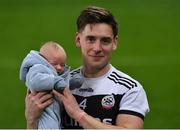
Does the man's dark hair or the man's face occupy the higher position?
the man's dark hair

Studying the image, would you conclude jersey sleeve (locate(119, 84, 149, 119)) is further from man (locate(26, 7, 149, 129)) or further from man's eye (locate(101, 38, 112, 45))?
man's eye (locate(101, 38, 112, 45))

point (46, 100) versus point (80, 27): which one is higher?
point (80, 27)

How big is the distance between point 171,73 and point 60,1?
6.71m

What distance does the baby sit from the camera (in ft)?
12.8

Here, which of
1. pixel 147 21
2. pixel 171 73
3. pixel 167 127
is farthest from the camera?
pixel 147 21

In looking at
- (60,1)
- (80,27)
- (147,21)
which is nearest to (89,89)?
(80,27)

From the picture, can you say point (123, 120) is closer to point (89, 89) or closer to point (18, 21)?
point (89, 89)

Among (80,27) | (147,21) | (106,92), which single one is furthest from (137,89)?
(147,21)

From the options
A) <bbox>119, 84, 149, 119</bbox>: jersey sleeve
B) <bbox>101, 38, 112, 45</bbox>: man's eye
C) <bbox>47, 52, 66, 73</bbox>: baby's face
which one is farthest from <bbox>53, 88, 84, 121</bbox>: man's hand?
<bbox>101, 38, 112, 45</bbox>: man's eye

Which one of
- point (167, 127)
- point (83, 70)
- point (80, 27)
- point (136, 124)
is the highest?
point (80, 27)

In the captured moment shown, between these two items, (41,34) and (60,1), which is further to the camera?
(60,1)

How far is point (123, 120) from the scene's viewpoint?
13.2ft

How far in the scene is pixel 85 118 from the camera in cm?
394

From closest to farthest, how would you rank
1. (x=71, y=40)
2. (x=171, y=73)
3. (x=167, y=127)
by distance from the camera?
(x=167, y=127) < (x=171, y=73) < (x=71, y=40)
